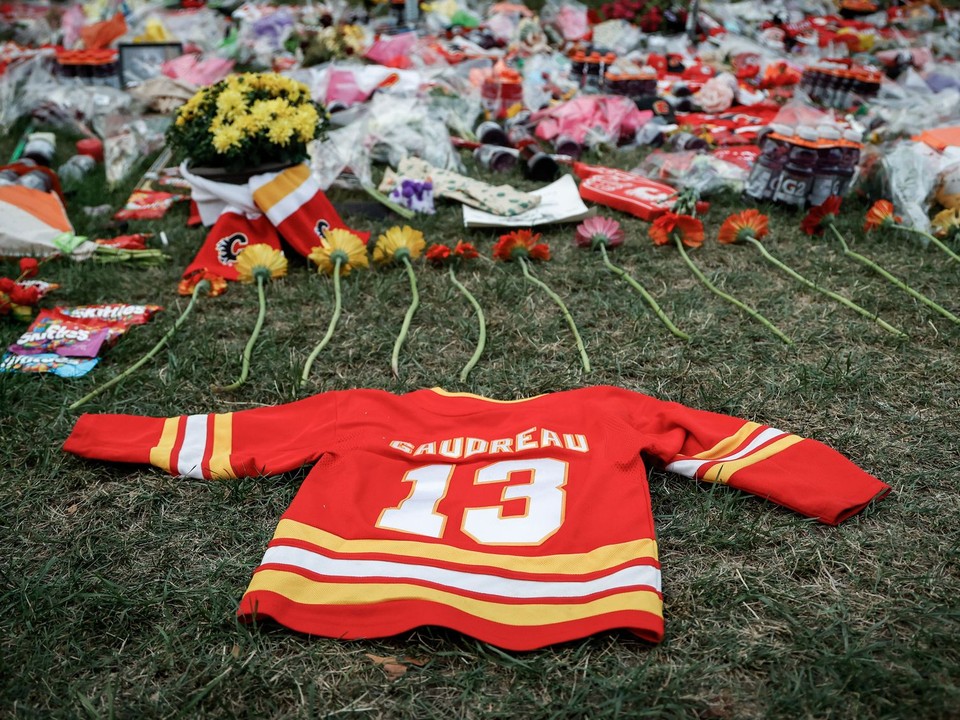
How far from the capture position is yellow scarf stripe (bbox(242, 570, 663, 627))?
1458mm

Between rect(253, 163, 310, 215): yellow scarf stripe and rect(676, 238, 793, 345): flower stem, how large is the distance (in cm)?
169

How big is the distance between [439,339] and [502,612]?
133 centimetres

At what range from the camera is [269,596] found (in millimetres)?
1499

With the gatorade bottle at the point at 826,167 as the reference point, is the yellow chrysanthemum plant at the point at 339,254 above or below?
below

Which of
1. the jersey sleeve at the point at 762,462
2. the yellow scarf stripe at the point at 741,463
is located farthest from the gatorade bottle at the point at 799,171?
the yellow scarf stripe at the point at 741,463

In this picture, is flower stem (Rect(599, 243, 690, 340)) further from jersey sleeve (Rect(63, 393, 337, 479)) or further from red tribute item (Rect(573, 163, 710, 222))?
jersey sleeve (Rect(63, 393, 337, 479))

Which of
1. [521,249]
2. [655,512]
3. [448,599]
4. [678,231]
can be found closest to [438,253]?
[521,249]

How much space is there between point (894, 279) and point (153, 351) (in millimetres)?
2764

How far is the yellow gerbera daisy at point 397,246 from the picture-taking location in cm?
310

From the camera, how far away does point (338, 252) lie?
9.95ft

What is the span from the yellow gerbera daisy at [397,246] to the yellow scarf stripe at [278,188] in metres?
0.46

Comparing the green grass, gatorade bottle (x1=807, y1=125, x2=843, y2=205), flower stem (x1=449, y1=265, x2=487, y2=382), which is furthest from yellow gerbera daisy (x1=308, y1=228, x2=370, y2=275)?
gatorade bottle (x1=807, y1=125, x2=843, y2=205)

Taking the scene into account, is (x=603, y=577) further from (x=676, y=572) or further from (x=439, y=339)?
(x=439, y=339)

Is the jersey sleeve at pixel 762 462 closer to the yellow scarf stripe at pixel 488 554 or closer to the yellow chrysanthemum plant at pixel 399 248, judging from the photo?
the yellow scarf stripe at pixel 488 554
